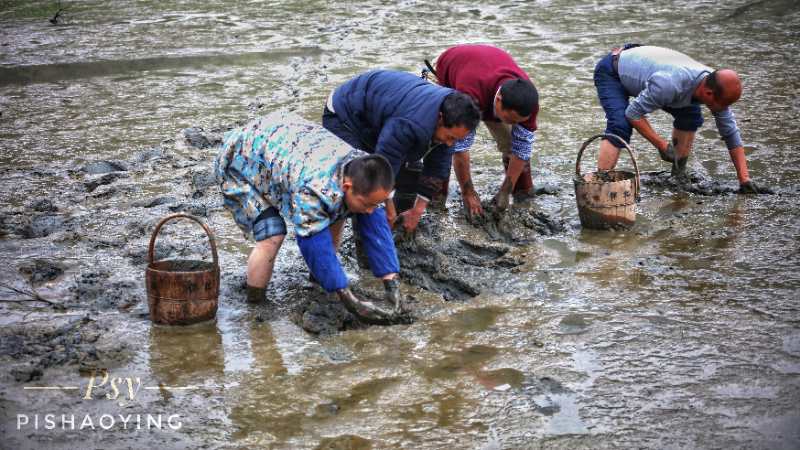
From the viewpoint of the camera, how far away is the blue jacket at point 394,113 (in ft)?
14.7

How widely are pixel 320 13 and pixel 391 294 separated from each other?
9.39 meters

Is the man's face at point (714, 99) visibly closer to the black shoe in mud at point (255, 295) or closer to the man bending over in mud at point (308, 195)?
the man bending over in mud at point (308, 195)

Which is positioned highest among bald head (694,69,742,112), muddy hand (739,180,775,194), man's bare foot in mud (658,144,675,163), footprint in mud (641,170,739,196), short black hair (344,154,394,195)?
bald head (694,69,742,112)

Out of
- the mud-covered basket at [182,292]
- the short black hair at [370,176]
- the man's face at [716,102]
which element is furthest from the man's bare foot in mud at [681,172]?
the mud-covered basket at [182,292]

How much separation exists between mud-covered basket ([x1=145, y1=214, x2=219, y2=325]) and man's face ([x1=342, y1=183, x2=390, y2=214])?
71 cm

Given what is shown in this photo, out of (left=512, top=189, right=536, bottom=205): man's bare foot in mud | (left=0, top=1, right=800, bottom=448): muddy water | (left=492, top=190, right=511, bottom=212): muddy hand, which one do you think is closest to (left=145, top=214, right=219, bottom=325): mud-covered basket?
(left=0, top=1, right=800, bottom=448): muddy water

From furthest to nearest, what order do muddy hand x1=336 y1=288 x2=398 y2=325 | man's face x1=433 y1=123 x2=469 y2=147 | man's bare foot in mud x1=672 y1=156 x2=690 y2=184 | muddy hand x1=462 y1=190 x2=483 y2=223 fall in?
man's bare foot in mud x1=672 y1=156 x2=690 y2=184
muddy hand x1=462 y1=190 x2=483 y2=223
man's face x1=433 y1=123 x2=469 y2=147
muddy hand x1=336 y1=288 x2=398 y2=325

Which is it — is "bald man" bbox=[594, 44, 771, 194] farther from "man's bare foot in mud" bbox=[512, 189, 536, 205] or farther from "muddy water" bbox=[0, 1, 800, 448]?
"man's bare foot in mud" bbox=[512, 189, 536, 205]

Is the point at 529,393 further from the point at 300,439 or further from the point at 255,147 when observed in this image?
the point at 255,147

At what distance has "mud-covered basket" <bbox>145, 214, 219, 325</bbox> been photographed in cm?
414

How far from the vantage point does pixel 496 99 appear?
5.04 m

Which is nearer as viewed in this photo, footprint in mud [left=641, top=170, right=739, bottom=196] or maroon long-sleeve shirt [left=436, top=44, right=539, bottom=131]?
maroon long-sleeve shirt [left=436, top=44, right=539, bottom=131]

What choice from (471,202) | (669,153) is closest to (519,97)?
(471,202)

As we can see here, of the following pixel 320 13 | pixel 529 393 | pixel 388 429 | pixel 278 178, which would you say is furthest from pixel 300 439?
pixel 320 13
